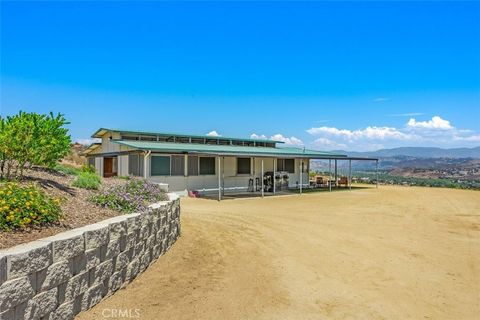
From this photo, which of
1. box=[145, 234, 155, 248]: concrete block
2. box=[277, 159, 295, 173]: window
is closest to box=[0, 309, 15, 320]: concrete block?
box=[145, 234, 155, 248]: concrete block

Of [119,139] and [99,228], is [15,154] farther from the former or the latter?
[119,139]

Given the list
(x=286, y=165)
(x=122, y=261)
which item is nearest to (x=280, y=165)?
(x=286, y=165)

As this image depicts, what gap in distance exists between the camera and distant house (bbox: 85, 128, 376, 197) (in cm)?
1991

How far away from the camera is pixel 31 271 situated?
10.7 ft

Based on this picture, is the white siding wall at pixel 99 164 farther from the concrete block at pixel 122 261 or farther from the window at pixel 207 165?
Answer: the concrete block at pixel 122 261

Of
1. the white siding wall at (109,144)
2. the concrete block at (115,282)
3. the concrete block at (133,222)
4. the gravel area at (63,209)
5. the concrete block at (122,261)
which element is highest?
the white siding wall at (109,144)

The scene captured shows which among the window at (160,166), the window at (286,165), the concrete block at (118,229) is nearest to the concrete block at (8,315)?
the concrete block at (118,229)

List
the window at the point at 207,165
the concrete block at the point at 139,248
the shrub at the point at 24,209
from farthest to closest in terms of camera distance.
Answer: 1. the window at the point at 207,165
2. the concrete block at the point at 139,248
3. the shrub at the point at 24,209

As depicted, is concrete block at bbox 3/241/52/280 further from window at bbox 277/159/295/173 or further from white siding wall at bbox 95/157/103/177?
window at bbox 277/159/295/173

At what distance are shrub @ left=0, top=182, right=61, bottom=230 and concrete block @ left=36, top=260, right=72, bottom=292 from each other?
0.86 metres

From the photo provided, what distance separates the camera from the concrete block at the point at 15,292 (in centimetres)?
299

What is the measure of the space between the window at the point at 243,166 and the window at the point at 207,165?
7.45 feet

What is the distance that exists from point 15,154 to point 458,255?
9.29m

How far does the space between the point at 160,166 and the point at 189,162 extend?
71.7 inches
